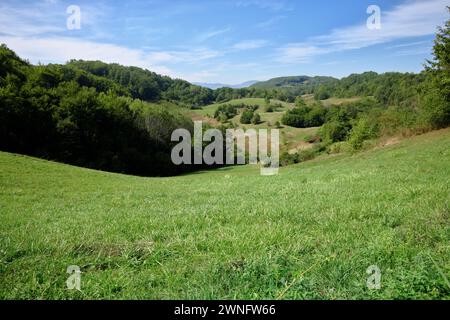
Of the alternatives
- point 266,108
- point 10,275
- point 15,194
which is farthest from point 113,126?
point 266,108

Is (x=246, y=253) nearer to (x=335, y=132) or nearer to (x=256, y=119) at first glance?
(x=335, y=132)

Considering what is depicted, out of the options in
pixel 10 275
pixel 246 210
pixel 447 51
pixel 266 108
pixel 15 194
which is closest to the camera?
pixel 10 275

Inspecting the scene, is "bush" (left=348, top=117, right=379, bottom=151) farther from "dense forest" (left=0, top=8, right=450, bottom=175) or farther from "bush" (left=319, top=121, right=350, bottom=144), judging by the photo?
"bush" (left=319, top=121, right=350, bottom=144)

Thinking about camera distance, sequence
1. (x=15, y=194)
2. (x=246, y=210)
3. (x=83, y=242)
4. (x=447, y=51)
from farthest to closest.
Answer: (x=447, y=51)
(x=15, y=194)
(x=246, y=210)
(x=83, y=242)

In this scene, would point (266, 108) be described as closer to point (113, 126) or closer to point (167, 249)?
point (113, 126)


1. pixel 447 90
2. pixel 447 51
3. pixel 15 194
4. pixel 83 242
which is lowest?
pixel 15 194

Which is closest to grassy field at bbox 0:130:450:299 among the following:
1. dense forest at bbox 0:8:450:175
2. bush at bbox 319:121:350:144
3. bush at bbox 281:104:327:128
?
dense forest at bbox 0:8:450:175

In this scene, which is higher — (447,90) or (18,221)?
(447,90)

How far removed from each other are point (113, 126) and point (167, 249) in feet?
251

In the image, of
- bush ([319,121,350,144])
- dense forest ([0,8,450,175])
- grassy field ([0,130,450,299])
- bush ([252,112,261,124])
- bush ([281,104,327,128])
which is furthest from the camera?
bush ([252,112,261,124])

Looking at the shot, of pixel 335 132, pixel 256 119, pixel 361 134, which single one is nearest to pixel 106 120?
pixel 361 134

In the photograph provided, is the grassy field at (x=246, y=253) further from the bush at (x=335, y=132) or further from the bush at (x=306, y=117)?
the bush at (x=306, y=117)

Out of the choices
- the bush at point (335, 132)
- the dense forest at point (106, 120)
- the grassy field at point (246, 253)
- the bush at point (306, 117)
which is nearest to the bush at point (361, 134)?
the dense forest at point (106, 120)

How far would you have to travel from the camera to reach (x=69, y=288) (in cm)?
398
